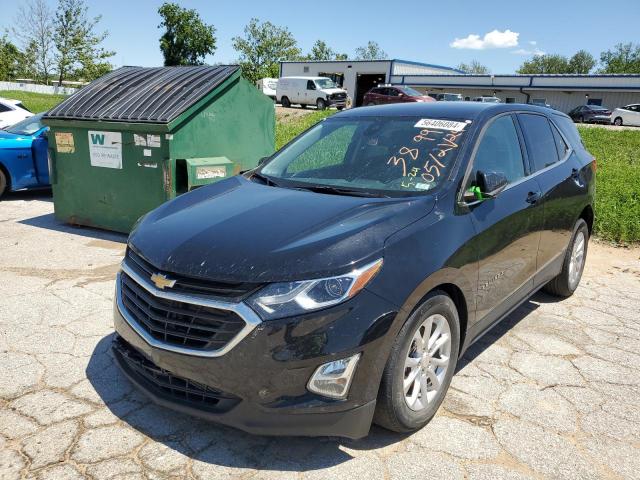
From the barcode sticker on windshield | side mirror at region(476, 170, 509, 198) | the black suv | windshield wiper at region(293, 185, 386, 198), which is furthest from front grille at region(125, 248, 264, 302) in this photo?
the barcode sticker on windshield

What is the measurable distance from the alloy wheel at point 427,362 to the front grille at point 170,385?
895mm

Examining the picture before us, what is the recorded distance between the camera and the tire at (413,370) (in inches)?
100

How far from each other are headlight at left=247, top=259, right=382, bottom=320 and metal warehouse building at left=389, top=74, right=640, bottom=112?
4078 cm

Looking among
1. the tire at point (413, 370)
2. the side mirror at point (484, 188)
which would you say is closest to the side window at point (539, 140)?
the side mirror at point (484, 188)

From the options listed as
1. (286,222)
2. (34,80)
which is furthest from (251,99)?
(34,80)

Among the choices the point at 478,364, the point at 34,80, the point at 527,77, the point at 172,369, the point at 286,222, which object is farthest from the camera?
the point at 34,80

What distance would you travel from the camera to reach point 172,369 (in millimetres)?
2537

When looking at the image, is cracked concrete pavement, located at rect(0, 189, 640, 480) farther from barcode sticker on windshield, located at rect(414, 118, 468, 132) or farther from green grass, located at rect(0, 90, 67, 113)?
green grass, located at rect(0, 90, 67, 113)

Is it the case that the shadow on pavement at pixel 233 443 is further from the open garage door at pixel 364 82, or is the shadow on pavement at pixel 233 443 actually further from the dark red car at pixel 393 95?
the open garage door at pixel 364 82

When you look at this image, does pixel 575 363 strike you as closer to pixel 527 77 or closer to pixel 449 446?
pixel 449 446

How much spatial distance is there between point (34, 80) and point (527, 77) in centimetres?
5188

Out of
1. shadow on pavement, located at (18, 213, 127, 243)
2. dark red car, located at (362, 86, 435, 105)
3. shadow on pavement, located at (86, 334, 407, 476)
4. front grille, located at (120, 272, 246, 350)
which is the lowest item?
shadow on pavement, located at (18, 213, 127, 243)

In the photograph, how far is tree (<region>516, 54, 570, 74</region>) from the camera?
9781 centimetres

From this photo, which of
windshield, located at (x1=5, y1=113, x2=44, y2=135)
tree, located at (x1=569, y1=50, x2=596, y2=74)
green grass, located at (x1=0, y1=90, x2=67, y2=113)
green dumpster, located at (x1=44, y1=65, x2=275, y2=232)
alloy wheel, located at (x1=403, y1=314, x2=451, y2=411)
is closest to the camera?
alloy wheel, located at (x1=403, y1=314, x2=451, y2=411)
